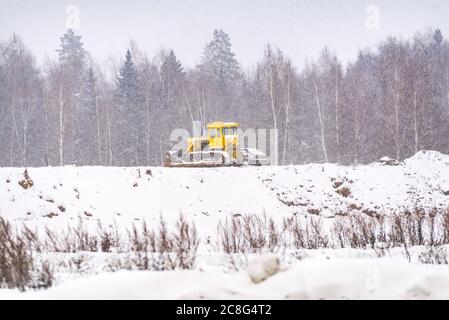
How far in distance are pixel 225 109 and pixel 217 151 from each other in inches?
580

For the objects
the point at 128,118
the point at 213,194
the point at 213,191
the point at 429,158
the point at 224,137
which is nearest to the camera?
the point at 213,194

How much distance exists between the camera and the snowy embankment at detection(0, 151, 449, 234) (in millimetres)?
14523

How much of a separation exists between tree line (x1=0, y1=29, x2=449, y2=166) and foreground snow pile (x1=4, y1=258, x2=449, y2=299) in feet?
73.6

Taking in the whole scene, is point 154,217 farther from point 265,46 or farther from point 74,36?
point 74,36

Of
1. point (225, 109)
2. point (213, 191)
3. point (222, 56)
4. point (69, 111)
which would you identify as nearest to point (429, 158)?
point (213, 191)

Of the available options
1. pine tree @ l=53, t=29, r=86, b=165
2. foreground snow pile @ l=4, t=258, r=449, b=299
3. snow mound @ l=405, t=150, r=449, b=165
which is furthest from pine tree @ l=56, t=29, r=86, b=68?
foreground snow pile @ l=4, t=258, r=449, b=299

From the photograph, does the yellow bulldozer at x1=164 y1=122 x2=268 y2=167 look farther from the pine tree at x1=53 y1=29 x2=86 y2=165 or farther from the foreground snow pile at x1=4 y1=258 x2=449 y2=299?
the foreground snow pile at x1=4 y1=258 x2=449 y2=299

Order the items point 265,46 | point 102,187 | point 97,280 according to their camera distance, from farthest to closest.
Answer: point 265,46, point 102,187, point 97,280

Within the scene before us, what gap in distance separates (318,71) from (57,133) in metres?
20.3

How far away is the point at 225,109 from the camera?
35.7 m

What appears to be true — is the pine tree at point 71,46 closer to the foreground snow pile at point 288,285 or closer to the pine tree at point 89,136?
the pine tree at point 89,136

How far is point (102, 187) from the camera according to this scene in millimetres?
16250

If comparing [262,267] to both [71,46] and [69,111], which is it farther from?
[71,46]

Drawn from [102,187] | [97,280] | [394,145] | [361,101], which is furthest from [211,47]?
[97,280]
